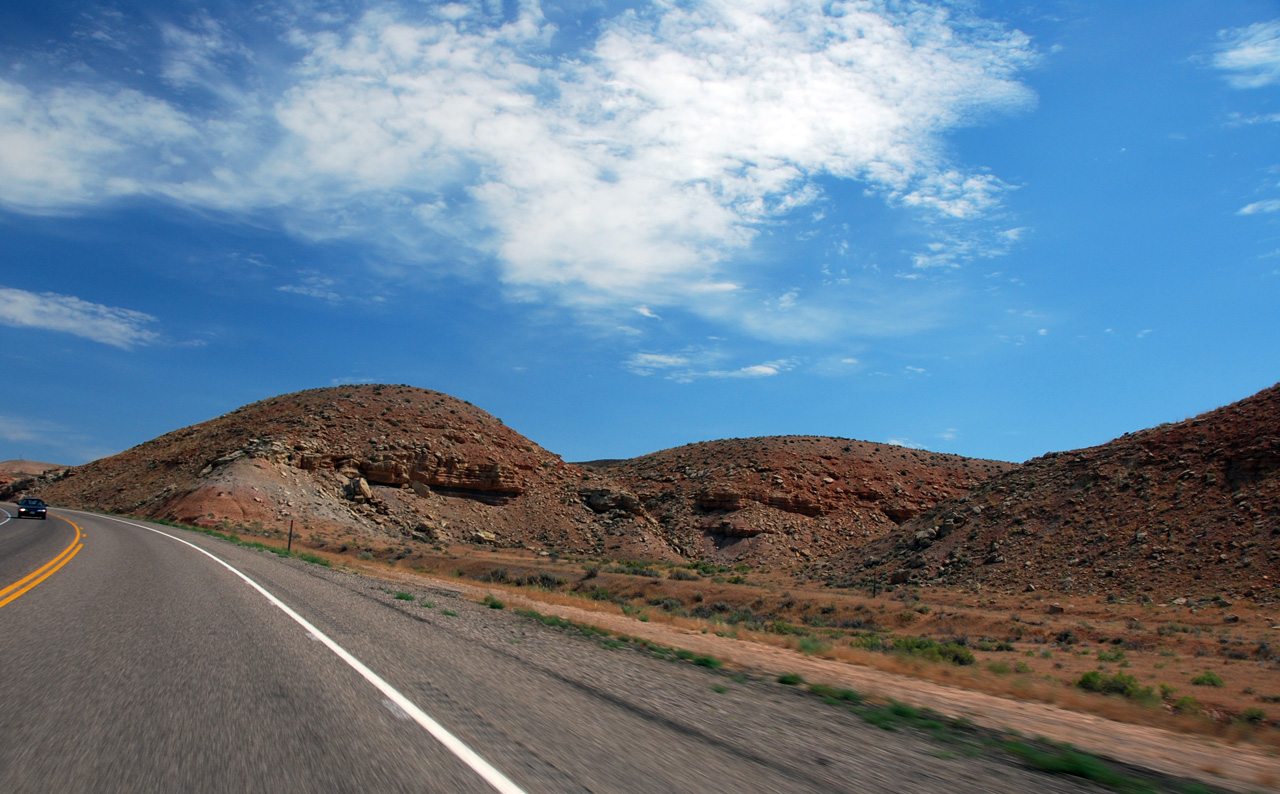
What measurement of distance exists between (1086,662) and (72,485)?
300 feet

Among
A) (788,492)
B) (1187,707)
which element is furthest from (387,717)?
(788,492)

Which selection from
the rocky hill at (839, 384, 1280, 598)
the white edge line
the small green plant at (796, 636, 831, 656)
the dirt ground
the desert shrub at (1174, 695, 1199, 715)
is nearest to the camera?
the white edge line

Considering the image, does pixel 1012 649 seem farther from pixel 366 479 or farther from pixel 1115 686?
pixel 366 479

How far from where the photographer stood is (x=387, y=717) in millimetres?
5562

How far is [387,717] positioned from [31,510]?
48.3 metres

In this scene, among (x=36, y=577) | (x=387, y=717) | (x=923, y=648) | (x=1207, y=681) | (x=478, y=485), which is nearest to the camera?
(x=387, y=717)

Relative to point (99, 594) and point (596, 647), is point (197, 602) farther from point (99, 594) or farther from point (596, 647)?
point (596, 647)

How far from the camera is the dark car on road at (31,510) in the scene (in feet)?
131

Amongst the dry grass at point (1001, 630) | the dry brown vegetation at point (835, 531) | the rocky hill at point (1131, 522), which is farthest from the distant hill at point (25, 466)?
the rocky hill at point (1131, 522)

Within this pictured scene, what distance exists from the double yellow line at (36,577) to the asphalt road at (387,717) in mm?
591

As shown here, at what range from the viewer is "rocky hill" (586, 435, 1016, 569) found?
2554 inches

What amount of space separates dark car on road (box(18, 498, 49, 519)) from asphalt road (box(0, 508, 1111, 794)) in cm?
3897

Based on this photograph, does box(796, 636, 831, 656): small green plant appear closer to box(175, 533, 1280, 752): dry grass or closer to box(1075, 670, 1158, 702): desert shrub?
box(175, 533, 1280, 752): dry grass

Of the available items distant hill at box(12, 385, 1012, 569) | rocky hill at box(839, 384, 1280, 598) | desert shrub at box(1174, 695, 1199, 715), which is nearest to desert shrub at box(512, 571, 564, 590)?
distant hill at box(12, 385, 1012, 569)
